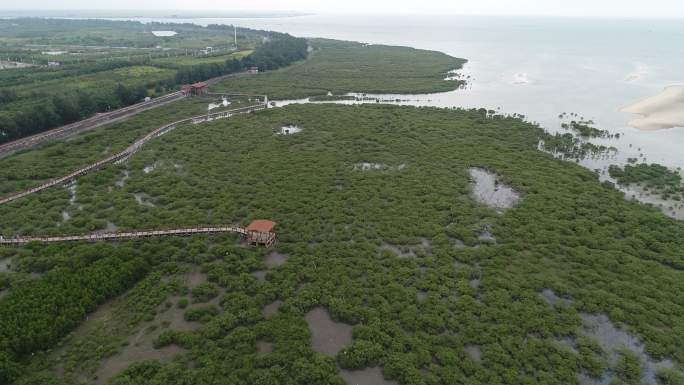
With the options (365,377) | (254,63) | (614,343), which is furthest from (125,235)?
(254,63)

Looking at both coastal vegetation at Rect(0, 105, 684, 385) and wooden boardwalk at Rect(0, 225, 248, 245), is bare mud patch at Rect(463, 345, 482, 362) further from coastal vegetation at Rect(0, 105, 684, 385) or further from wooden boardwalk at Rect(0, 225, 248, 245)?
wooden boardwalk at Rect(0, 225, 248, 245)

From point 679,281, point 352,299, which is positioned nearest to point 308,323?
point 352,299

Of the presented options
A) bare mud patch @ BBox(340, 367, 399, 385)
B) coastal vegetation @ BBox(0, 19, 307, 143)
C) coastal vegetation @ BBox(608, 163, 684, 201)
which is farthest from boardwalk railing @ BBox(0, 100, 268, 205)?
coastal vegetation @ BBox(608, 163, 684, 201)

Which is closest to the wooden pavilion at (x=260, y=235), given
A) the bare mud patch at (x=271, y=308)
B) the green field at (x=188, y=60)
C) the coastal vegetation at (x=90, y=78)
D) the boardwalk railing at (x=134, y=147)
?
the bare mud patch at (x=271, y=308)

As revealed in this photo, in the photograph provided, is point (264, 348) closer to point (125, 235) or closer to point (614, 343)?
point (125, 235)

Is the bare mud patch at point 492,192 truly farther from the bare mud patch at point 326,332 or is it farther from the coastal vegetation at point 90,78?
the coastal vegetation at point 90,78

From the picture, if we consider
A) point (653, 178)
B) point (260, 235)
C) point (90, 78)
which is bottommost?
point (260, 235)
